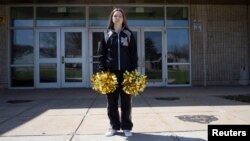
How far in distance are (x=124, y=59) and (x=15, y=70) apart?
1001 cm

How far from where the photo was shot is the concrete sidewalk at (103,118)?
18.2 feet

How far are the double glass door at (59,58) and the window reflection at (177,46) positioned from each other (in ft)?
11.9

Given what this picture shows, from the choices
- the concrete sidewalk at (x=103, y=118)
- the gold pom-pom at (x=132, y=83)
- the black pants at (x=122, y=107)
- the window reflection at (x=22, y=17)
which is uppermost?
the window reflection at (x=22, y=17)

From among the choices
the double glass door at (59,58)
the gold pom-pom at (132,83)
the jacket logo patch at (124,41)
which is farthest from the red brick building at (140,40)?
the gold pom-pom at (132,83)

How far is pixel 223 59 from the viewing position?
14883mm

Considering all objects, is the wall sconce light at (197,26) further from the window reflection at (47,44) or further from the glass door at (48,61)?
the window reflection at (47,44)

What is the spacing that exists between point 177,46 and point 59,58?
498 cm

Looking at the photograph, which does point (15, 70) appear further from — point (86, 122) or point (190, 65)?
point (86, 122)

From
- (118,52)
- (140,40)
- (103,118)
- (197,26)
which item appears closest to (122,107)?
(118,52)

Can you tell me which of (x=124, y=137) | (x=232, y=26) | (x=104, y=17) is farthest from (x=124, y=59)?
(x=232, y=26)

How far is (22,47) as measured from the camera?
14.4m

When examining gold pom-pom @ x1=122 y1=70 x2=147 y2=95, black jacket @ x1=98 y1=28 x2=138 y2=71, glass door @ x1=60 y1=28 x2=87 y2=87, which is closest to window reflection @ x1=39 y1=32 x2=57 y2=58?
glass door @ x1=60 y1=28 x2=87 y2=87

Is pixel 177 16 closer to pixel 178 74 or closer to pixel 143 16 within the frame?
pixel 143 16

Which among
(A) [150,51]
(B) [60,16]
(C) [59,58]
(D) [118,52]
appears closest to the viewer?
(D) [118,52]
